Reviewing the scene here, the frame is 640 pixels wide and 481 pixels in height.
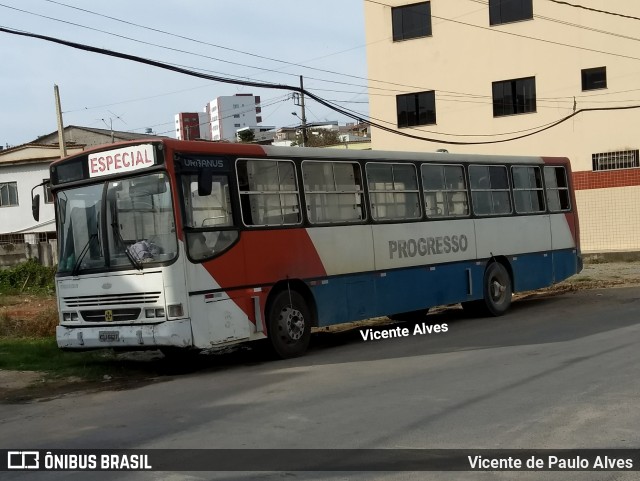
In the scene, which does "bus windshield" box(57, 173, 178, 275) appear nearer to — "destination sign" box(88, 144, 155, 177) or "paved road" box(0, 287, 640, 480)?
"destination sign" box(88, 144, 155, 177)

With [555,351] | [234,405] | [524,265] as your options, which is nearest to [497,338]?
[555,351]

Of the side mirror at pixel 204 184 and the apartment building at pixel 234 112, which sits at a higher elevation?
the apartment building at pixel 234 112

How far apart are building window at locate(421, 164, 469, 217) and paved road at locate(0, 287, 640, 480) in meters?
3.22

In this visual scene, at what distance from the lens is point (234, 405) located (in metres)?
9.02

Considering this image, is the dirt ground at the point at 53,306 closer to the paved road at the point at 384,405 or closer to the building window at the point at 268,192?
the paved road at the point at 384,405

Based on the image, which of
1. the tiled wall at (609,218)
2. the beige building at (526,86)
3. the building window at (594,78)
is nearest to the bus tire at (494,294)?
the tiled wall at (609,218)

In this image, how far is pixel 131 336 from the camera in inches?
438

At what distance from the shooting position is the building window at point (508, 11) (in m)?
33.1

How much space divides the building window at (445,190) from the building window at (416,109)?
19231mm

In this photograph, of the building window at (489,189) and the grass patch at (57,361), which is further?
the building window at (489,189)

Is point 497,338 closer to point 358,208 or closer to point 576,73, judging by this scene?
point 358,208

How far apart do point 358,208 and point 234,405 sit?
5790 millimetres

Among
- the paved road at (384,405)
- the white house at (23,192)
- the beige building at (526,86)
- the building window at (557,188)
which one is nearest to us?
the paved road at (384,405)

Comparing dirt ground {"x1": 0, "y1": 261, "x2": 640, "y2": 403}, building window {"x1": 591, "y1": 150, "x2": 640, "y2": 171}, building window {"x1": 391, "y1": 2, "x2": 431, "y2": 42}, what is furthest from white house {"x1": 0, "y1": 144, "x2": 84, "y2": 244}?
building window {"x1": 591, "y1": 150, "x2": 640, "y2": 171}
